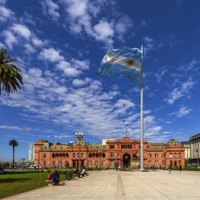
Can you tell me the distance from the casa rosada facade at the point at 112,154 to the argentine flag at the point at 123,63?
2617 inches

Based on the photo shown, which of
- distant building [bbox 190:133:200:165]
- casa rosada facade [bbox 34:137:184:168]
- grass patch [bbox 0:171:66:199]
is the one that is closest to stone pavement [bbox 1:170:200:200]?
grass patch [bbox 0:171:66:199]

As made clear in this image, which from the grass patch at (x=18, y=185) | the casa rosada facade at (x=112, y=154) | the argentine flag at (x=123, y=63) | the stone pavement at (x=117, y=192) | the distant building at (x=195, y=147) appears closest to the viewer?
the stone pavement at (x=117, y=192)

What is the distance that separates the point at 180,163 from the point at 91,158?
39.9 meters

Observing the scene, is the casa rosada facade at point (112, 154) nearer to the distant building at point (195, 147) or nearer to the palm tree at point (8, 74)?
the distant building at point (195, 147)

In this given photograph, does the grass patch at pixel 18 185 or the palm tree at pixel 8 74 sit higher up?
the palm tree at pixel 8 74

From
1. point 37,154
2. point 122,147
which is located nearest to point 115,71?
point 122,147

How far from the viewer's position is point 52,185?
21828 millimetres

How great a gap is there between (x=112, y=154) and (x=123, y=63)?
73691 mm

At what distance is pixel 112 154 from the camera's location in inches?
4299

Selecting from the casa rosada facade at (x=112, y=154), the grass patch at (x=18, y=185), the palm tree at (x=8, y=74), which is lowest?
the casa rosada facade at (x=112, y=154)

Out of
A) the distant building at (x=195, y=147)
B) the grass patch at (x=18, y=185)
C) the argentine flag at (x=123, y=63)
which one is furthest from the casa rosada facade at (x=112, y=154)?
the grass patch at (x=18, y=185)

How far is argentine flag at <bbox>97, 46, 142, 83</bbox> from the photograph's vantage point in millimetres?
40312

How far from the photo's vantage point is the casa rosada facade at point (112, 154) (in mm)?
108062

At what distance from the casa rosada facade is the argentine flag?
66.5m
